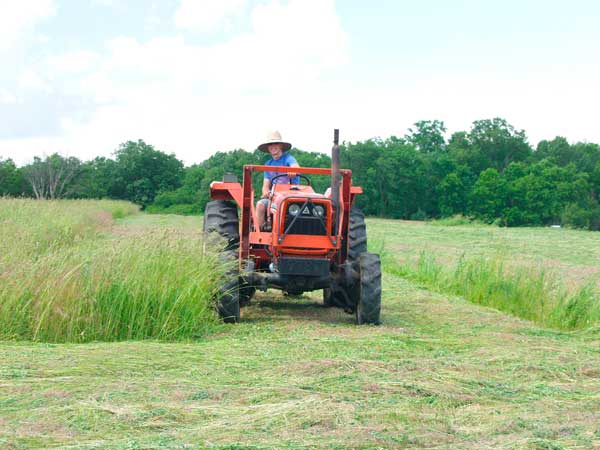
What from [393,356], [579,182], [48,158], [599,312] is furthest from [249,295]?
[579,182]

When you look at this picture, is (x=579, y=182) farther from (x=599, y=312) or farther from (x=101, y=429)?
(x=101, y=429)

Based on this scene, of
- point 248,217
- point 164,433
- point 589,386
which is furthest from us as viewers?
point 248,217

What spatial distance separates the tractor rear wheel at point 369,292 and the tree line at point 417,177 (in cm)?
2673

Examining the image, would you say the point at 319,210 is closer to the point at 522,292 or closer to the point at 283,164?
the point at 283,164

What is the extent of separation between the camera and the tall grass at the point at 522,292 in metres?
8.80

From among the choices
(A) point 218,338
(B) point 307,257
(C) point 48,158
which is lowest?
(A) point 218,338

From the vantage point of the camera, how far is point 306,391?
452 cm

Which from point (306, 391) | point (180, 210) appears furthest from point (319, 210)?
point (180, 210)

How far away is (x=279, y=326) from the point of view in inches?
295

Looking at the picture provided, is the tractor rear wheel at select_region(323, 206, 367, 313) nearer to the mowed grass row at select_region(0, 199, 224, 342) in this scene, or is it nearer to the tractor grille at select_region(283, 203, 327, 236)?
the tractor grille at select_region(283, 203, 327, 236)

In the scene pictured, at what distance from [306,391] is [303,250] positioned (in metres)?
3.42

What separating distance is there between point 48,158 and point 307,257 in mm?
27180

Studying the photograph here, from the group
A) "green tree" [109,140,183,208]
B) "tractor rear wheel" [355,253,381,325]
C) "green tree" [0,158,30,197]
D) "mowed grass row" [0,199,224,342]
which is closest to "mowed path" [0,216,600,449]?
"mowed grass row" [0,199,224,342]

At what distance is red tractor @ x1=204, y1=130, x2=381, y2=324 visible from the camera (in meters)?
7.68
